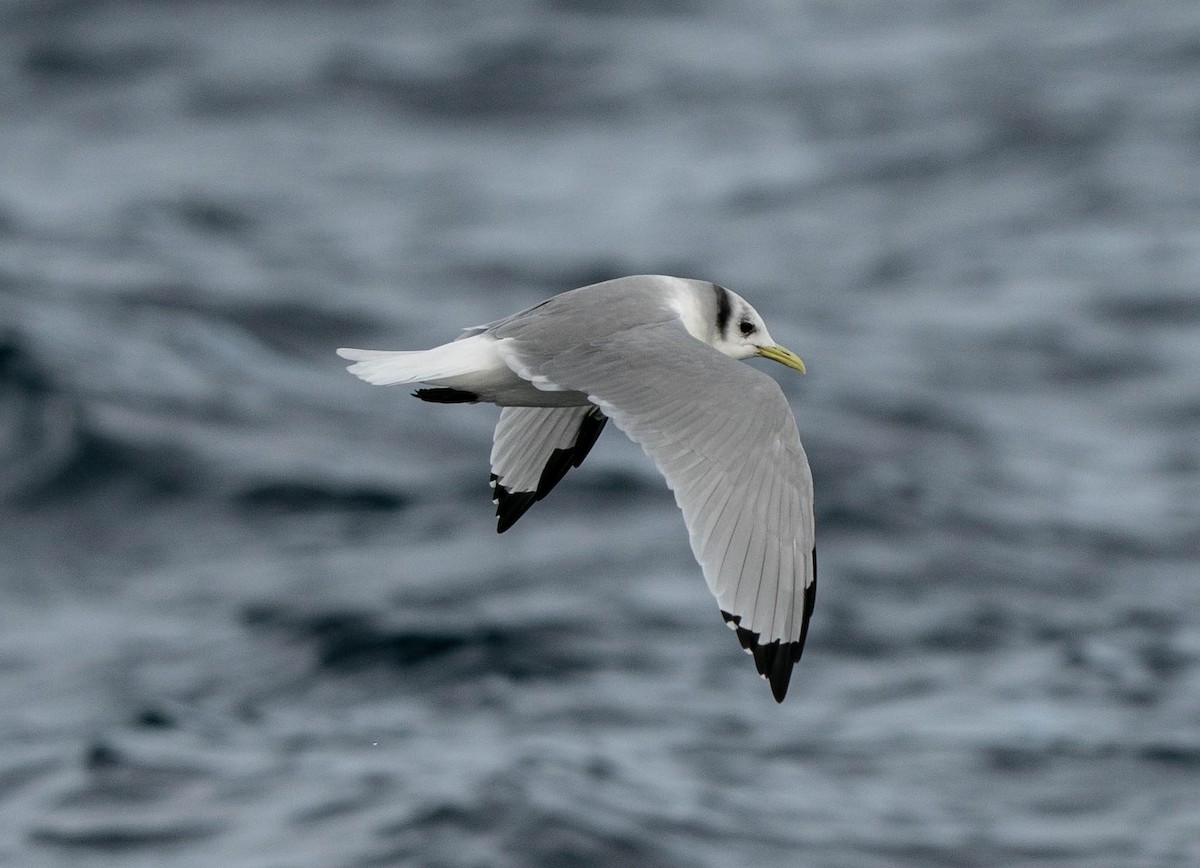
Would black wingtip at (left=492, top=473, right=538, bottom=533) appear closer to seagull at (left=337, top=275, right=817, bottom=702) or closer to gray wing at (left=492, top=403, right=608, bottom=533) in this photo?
gray wing at (left=492, top=403, right=608, bottom=533)

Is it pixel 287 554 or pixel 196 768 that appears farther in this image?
pixel 287 554

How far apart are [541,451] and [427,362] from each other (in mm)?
987

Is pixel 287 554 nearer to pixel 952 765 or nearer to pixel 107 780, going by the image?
pixel 107 780

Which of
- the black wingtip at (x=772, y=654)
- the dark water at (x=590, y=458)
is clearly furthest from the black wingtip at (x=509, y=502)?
the dark water at (x=590, y=458)

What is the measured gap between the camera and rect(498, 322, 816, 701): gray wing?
15.7 feet

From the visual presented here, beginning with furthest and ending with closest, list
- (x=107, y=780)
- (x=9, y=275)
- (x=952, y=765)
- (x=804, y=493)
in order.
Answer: (x=9, y=275), (x=952, y=765), (x=107, y=780), (x=804, y=493)

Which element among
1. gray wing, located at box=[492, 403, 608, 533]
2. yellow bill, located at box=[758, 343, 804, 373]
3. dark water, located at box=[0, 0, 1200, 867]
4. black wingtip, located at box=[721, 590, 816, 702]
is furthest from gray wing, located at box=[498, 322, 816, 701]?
dark water, located at box=[0, 0, 1200, 867]

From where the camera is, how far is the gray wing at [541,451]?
6098 mm

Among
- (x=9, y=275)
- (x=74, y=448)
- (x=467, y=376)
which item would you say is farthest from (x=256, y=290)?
(x=467, y=376)

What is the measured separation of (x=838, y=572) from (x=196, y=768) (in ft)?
20.7

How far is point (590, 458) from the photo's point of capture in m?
18.5

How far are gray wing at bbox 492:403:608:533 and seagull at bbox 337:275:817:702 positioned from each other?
463 millimetres

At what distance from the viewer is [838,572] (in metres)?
16.6

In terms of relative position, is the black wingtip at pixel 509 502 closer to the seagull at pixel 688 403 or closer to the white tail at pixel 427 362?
the seagull at pixel 688 403
